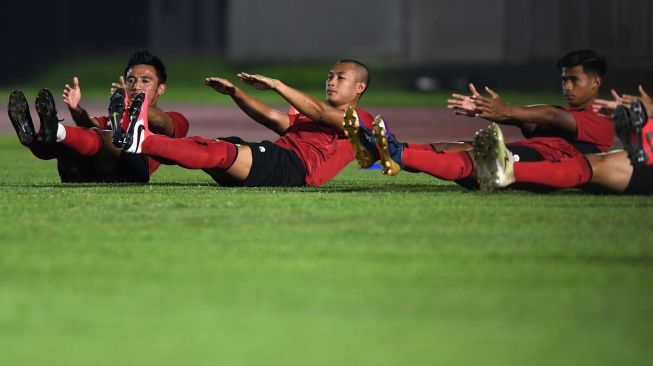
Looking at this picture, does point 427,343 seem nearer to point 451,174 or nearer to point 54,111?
point 451,174

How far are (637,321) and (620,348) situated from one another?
41 cm

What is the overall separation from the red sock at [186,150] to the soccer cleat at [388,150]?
45.5 inches

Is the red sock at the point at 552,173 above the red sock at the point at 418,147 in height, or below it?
below

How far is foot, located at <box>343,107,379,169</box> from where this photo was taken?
7.45 m

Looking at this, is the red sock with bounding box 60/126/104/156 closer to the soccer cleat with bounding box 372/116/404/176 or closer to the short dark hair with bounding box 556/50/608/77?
the soccer cleat with bounding box 372/116/404/176

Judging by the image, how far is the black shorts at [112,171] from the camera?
8.80 m

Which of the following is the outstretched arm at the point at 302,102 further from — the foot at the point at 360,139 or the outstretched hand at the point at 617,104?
the outstretched hand at the point at 617,104

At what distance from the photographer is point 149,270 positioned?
16.9 ft

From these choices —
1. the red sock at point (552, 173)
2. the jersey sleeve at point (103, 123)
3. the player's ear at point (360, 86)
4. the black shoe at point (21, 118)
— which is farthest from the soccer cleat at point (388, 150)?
the jersey sleeve at point (103, 123)

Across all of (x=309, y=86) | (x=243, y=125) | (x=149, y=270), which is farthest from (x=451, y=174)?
(x=309, y=86)

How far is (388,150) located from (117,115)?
1607 millimetres

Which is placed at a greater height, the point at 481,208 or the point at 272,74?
the point at 481,208

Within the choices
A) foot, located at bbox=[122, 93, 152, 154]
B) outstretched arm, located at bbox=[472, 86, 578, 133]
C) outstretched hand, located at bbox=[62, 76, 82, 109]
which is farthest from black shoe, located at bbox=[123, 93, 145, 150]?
outstretched arm, located at bbox=[472, 86, 578, 133]

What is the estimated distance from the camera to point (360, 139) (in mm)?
7512
